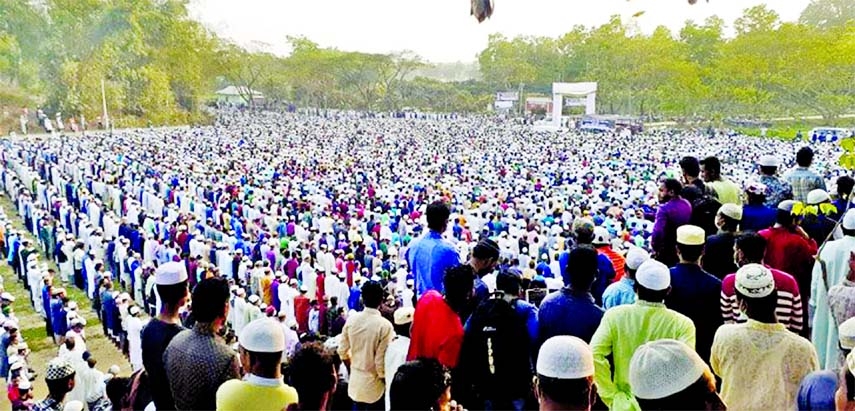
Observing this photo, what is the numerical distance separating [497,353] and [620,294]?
24.5 inches

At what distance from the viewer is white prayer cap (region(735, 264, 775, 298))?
7.20 feet

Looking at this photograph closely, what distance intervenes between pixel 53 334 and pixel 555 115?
32060 mm

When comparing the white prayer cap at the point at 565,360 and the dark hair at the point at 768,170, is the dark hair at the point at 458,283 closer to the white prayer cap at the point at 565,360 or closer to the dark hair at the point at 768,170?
the white prayer cap at the point at 565,360

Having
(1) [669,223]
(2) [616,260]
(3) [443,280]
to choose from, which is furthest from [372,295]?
(1) [669,223]

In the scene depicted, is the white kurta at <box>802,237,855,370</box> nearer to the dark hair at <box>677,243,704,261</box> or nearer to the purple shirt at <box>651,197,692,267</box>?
the dark hair at <box>677,243,704,261</box>

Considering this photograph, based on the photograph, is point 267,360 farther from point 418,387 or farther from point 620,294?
point 620,294

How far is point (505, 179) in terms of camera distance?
57.0 feet

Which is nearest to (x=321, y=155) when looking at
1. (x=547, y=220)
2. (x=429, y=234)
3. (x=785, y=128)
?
(x=547, y=220)

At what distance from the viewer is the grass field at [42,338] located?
7348 mm

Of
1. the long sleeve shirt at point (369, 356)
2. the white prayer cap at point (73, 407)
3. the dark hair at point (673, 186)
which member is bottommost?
the white prayer cap at point (73, 407)

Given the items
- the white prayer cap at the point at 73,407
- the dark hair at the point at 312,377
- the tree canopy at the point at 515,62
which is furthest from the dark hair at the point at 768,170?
the tree canopy at the point at 515,62

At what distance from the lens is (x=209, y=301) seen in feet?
7.72

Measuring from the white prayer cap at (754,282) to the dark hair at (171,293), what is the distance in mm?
1826

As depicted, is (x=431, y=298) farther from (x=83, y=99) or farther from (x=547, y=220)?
(x=83, y=99)
